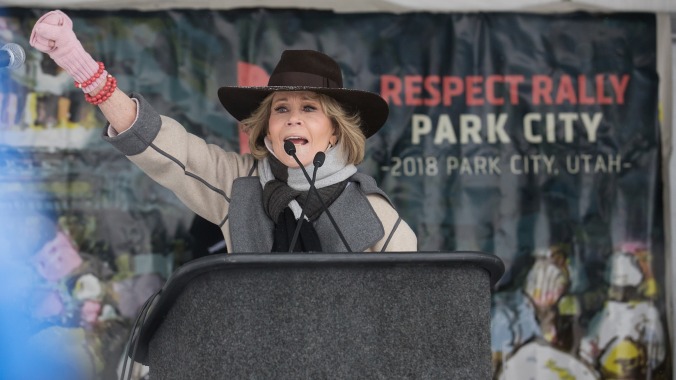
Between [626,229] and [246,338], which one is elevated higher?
[626,229]

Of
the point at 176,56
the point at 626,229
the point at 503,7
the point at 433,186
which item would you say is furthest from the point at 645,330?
the point at 176,56

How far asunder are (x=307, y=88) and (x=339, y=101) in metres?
0.17

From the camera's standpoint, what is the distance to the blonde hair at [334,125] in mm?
2344

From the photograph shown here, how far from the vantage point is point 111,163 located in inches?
154

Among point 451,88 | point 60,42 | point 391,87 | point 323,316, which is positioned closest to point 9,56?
point 60,42

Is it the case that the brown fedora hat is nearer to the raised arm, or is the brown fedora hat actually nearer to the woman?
the woman

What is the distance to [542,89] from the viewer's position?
161 inches

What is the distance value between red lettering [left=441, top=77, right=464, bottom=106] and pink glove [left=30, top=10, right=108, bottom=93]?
2.27 metres

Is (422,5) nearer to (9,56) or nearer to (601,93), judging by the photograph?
(601,93)

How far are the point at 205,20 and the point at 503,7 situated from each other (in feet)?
3.90

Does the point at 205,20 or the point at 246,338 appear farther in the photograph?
the point at 205,20

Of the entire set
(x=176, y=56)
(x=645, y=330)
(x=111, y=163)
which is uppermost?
(x=176, y=56)

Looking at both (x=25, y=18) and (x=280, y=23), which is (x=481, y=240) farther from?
(x=25, y=18)

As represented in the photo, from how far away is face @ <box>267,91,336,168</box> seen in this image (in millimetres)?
2246
